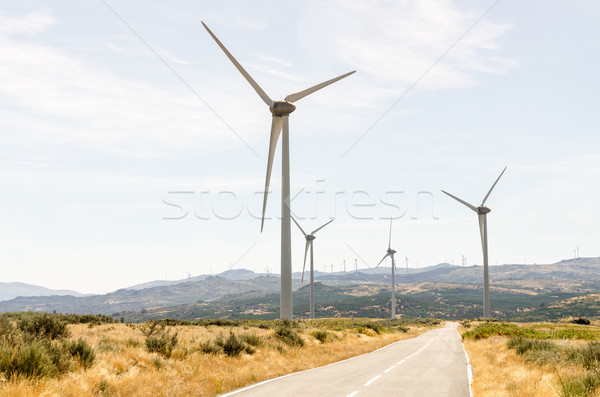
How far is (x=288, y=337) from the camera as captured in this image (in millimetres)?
28281

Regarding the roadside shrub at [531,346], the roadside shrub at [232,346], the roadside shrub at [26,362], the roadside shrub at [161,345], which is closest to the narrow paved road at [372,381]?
the roadside shrub at [531,346]

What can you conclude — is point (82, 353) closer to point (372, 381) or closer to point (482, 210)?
point (372, 381)

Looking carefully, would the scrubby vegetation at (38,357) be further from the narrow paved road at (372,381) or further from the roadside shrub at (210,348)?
the roadside shrub at (210,348)

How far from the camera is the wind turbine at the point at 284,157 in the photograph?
114ft

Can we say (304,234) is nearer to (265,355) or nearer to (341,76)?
(341,76)

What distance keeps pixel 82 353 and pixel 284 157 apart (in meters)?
25.5

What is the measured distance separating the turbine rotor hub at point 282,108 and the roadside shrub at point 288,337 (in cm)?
1878

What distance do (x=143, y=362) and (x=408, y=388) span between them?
8.90 meters

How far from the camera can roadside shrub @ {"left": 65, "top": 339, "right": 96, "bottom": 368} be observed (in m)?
13.6

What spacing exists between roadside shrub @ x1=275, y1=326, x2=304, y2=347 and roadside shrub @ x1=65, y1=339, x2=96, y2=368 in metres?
14.9

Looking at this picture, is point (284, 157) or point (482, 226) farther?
point (482, 226)

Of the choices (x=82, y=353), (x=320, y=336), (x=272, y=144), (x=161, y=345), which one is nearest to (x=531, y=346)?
(x=320, y=336)

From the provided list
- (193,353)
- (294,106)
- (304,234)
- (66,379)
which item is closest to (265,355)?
(193,353)

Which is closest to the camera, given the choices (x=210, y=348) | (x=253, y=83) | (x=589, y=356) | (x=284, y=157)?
(x=589, y=356)
